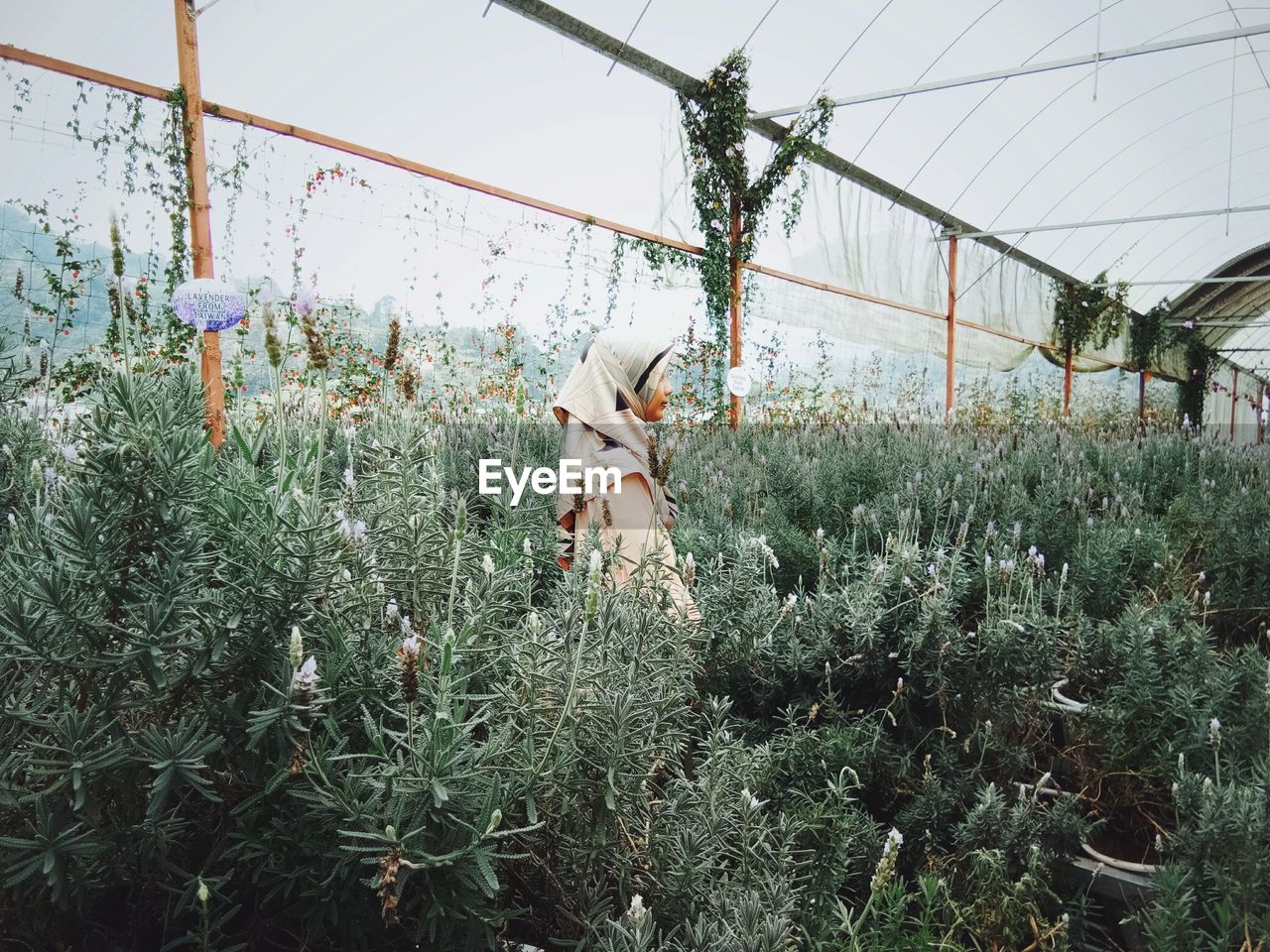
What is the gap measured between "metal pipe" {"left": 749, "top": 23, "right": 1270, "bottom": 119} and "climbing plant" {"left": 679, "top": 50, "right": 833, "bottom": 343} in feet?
1.29

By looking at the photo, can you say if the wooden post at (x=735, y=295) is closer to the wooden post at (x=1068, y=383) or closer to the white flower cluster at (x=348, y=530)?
the white flower cluster at (x=348, y=530)

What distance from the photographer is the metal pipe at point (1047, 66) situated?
740cm

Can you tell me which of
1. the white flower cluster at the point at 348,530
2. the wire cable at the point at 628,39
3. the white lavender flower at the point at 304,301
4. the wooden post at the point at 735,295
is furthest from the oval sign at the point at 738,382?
the white lavender flower at the point at 304,301

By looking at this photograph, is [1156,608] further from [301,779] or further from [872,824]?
[301,779]

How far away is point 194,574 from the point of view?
877mm

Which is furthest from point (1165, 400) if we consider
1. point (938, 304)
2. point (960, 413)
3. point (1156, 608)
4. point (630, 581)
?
point (630, 581)

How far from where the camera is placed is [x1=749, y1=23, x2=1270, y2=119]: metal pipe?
7.40 metres

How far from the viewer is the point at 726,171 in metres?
10.2

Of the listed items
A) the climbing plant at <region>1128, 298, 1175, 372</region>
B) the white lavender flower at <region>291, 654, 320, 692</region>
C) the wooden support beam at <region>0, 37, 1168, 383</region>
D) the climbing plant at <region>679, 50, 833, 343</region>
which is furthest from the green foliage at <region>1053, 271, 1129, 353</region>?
the white lavender flower at <region>291, 654, 320, 692</region>

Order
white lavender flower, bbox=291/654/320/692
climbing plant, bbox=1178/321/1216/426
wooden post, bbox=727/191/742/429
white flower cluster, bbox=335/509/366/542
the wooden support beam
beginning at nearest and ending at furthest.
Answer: white lavender flower, bbox=291/654/320/692 → white flower cluster, bbox=335/509/366/542 → the wooden support beam → wooden post, bbox=727/191/742/429 → climbing plant, bbox=1178/321/1216/426

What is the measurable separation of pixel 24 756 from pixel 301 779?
0.29 m

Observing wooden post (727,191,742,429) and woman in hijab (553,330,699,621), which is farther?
wooden post (727,191,742,429)

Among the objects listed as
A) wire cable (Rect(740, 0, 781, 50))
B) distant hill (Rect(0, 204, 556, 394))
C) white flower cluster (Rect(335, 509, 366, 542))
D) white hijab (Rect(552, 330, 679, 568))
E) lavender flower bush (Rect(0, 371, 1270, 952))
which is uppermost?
wire cable (Rect(740, 0, 781, 50))

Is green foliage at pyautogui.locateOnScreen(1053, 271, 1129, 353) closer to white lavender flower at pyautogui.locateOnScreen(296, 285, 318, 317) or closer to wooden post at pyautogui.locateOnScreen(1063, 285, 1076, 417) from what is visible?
wooden post at pyautogui.locateOnScreen(1063, 285, 1076, 417)
